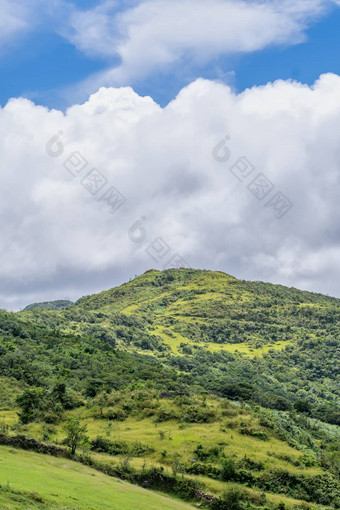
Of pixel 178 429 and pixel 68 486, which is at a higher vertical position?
pixel 178 429

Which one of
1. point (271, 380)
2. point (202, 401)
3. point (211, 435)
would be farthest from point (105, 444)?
point (271, 380)

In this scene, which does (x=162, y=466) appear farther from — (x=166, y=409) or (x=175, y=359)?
(x=175, y=359)

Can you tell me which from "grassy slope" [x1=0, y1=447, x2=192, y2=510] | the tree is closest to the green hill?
the tree

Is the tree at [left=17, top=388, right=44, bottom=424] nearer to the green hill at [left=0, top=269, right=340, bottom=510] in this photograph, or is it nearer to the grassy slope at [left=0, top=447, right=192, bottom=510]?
the green hill at [left=0, top=269, right=340, bottom=510]

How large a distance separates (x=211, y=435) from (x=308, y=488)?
13912mm

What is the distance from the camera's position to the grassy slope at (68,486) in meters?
33.1

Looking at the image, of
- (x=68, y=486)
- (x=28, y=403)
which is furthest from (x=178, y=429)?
(x=68, y=486)

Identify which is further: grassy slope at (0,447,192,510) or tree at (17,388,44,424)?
tree at (17,388,44,424)

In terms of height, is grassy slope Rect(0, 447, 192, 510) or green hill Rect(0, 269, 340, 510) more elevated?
green hill Rect(0, 269, 340, 510)

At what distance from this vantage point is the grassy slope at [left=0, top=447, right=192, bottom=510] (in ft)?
108

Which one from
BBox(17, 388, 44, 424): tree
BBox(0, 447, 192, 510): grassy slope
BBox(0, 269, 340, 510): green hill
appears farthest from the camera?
BBox(17, 388, 44, 424): tree

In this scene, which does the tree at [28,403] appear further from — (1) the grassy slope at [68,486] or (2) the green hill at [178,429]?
(1) the grassy slope at [68,486]

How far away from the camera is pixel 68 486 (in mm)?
37594

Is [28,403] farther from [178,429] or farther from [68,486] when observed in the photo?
[68,486]
